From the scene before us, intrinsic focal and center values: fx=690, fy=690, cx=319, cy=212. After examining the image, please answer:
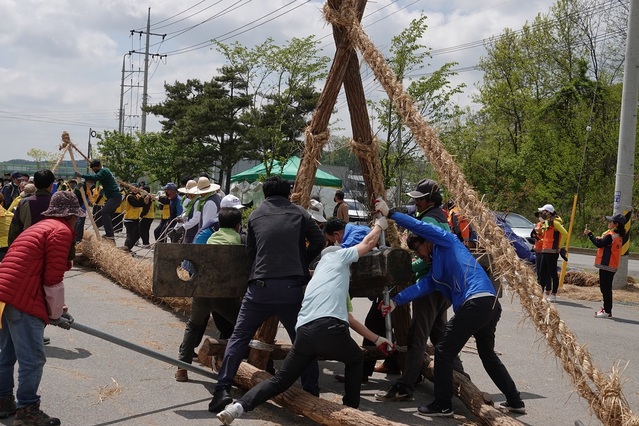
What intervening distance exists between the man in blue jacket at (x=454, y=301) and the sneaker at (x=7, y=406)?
3.04 m

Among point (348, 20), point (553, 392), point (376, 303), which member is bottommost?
point (553, 392)

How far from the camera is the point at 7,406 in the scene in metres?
5.30

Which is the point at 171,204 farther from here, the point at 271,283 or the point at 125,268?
the point at 271,283

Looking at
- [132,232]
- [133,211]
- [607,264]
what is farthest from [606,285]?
[133,211]

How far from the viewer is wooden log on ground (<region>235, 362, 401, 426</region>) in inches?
194

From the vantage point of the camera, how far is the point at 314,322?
5098mm

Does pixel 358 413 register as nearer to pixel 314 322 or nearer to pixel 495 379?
pixel 314 322

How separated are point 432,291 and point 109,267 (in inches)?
315

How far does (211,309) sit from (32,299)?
193 centimetres

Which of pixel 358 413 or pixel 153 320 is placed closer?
pixel 358 413

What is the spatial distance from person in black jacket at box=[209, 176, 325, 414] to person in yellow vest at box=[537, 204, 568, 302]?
328 inches

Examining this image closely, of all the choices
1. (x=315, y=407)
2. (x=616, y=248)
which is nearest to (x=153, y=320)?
→ (x=315, y=407)

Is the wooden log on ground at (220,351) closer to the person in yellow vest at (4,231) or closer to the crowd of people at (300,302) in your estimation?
the crowd of people at (300,302)

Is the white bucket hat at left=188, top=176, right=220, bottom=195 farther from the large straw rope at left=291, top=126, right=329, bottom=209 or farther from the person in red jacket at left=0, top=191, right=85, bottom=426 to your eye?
the person in red jacket at left=0, top=191, right=85, bottom=426
